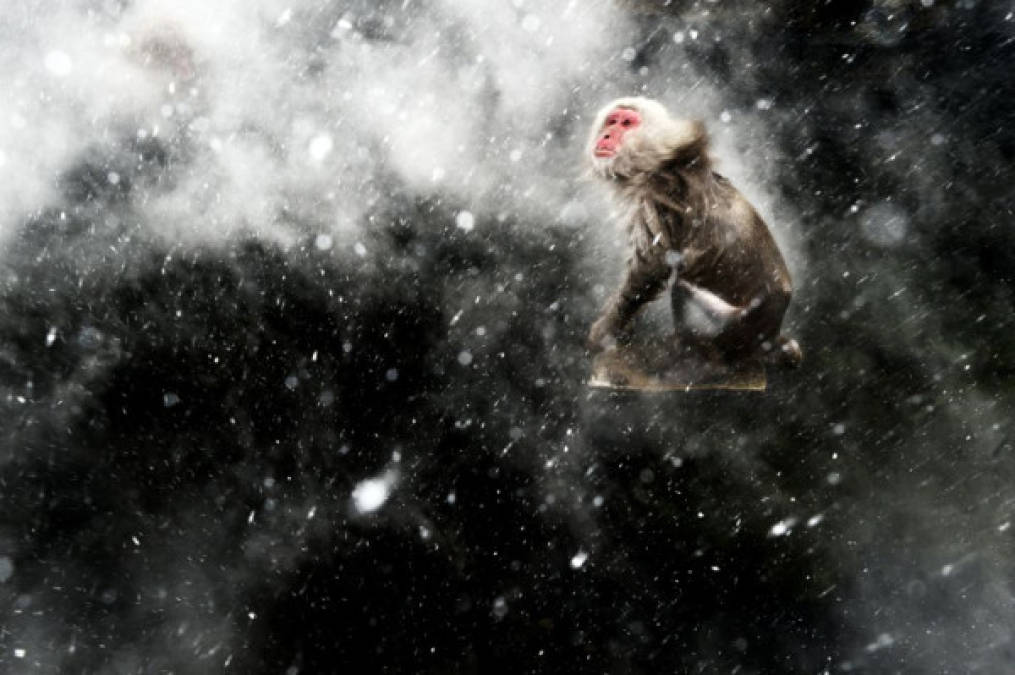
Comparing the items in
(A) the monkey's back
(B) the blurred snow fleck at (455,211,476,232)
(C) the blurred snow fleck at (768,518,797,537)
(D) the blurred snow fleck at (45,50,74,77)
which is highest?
(D) the blurred snow fleck at (45,50,74,77)

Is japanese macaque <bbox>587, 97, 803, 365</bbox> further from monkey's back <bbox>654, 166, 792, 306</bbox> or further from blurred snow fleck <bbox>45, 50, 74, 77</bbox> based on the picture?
blurred snow fleck <bbox>45, 50, 74, 77</bbox>

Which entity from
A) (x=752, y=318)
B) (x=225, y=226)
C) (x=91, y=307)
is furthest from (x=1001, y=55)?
(x=91, y=307)

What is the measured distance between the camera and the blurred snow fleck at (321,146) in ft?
11.8

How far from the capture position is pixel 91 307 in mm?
3924

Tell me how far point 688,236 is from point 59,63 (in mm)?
3076

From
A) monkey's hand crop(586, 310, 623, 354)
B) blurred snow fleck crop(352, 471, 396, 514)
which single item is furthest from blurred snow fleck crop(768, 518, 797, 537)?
blurred snow fleck crop(352, 471, 396, 514)

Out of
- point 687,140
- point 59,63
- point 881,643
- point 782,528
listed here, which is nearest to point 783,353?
point 687,140

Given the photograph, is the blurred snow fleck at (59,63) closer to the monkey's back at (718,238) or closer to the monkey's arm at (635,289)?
the monkey's arm at (635,289)

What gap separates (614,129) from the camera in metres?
2.79

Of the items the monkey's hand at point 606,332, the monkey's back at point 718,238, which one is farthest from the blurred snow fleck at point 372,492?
the monkey's back at point 718,238

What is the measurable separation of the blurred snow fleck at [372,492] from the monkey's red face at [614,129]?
225cm

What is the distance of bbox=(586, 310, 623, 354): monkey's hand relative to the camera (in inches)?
120

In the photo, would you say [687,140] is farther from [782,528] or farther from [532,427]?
[782,528]

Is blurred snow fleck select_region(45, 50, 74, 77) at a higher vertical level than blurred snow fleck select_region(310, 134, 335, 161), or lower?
higher
